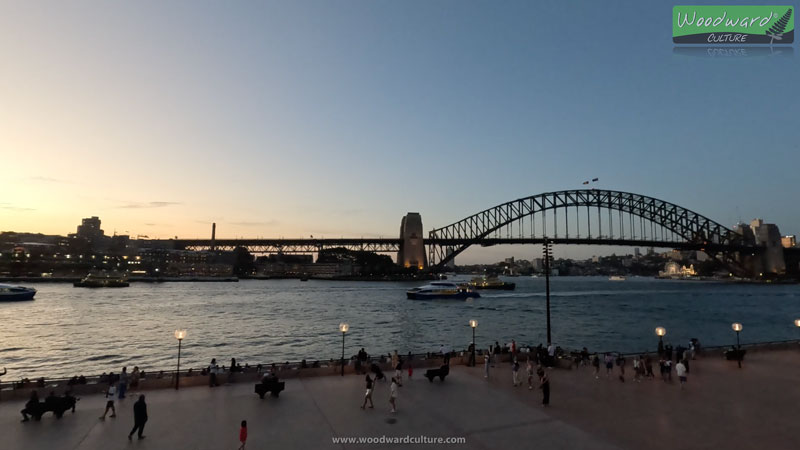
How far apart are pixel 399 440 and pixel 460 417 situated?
2308 mm

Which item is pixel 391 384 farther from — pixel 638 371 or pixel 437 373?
pixel 638 371

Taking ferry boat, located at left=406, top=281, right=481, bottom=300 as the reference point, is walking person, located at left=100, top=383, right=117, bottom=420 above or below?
above

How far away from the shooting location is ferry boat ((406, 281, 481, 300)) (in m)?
87.8

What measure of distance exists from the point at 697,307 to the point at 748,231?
400ft

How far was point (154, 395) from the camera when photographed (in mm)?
13547

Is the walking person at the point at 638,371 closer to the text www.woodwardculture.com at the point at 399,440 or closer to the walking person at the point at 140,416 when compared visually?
the text www.woodwardculture.com at the point at 399,440

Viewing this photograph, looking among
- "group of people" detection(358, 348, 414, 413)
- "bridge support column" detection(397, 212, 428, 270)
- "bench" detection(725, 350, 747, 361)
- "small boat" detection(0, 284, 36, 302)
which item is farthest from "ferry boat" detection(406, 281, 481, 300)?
"small boat" detection(0, 284, 36, 302)

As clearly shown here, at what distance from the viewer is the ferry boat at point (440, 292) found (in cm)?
8775

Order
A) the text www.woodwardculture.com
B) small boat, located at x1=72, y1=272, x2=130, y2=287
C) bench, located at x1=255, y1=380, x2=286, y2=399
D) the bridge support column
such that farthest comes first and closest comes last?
the bridge support column
small boat, located at x1=72, y1=272, x2=130, y2=287
bench, located at x1=255, y1=380, x2=286, y2=399
the text www.woodwardculture.com

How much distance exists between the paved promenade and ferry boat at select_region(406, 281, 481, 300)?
238 feet

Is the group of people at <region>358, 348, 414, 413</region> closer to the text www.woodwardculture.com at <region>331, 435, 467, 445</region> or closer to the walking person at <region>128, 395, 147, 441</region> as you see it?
the text www.woodwardculture.com at <region>331, 435, 467, 445</region>

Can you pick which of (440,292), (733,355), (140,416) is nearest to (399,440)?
(140,416)

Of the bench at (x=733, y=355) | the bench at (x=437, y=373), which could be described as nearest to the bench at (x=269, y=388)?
the bench at (x=437, y=373)

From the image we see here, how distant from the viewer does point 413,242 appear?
493 feet
